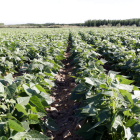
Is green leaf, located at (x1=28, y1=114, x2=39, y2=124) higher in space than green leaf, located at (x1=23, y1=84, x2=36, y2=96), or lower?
lower

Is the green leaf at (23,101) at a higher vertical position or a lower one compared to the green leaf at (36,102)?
higher

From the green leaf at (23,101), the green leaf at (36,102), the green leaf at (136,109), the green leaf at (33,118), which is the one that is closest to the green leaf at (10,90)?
the green leaf at (23,101)

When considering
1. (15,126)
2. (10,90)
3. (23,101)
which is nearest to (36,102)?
(23,101)

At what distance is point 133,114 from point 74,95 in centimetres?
84

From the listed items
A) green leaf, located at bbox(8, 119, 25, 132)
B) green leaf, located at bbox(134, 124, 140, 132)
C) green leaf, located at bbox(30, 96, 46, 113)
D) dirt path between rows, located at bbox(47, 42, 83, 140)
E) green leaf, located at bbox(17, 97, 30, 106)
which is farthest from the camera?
dirt path between rows, located at bbox(47, 42, 83, 140)

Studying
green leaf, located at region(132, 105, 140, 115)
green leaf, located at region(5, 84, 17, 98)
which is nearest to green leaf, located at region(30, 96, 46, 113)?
green leaf, located at region(5, 84, 17, 98)

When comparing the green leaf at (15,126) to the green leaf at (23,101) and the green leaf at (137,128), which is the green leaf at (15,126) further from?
the green leaf at (137,128)

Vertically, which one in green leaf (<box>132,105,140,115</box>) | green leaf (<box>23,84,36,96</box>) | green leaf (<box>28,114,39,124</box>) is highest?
green leaf (<box>23,84,36,96</box>)

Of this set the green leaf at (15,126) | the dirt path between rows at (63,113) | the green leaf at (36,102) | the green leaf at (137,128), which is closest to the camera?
the green leaf at (15,126)

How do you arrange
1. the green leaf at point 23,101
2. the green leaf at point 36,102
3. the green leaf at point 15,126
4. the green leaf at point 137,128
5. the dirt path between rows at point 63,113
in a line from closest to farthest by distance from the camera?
1. the green leaf at point 15,126
2. the green leaf at point 137,128
3. the green leaf at point 23,101
4. the green leaf at point 36,102
5. the dirt path between rows at point 63,113

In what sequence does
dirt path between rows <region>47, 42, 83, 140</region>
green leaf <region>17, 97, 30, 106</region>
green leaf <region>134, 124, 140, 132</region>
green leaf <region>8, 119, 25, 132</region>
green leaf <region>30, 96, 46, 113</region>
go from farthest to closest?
dirt path between rows <region>47, 42, 83, 140</region> → green leaf <region>30, 96, 46, 113</region> → green leaf <region>17, 97, 30, 106</region> → green leaf <region>134, 124, 140, 132</region> → green leaf <region>8, 119, 25, 132</region>

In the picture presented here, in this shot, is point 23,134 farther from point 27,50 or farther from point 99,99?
point 27,50

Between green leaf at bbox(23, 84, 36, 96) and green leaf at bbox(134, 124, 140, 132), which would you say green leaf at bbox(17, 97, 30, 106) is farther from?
green leaf at bbox(134, 124, 140, 132)

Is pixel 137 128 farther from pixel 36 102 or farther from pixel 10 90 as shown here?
pixel 10 90
